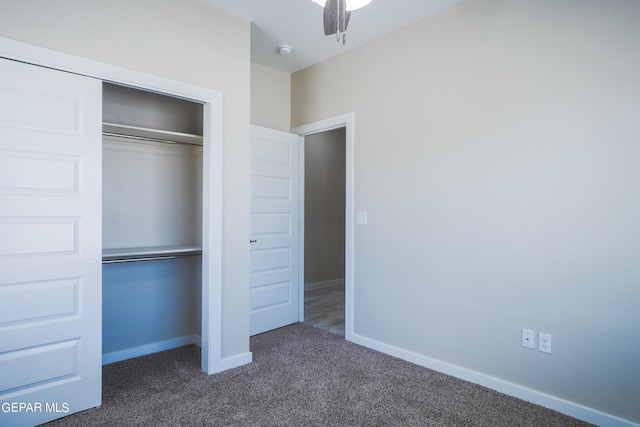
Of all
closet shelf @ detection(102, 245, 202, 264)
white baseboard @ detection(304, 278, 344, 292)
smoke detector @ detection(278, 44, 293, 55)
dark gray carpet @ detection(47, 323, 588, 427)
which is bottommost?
dark gray carpet @ detection(47, 323, 588, 427)

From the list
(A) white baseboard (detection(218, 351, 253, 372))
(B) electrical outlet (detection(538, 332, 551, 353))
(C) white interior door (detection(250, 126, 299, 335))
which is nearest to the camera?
(B) electrical outlet (detection(538, 332, 551, 353))

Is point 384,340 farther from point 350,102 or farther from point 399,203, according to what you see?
point 350,102

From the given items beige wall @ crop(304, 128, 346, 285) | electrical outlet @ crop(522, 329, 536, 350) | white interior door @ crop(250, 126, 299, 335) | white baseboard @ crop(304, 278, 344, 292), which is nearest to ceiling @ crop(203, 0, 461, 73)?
white interior door @ crop(250, 126, 299, 335)

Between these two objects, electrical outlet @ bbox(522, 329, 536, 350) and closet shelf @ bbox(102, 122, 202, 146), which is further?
closet shelf @ bbox(102, 122, 202, 146)

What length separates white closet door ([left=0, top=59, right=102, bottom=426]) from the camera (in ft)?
6.39

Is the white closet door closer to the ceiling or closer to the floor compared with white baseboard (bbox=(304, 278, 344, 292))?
closer to the ceiling

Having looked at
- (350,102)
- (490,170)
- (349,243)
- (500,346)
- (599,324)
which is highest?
(350,102)

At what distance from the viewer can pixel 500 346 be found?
248 cm

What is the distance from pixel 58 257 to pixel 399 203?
2.40m

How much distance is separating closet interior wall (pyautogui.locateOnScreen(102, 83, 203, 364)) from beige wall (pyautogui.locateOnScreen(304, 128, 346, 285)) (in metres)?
2.35

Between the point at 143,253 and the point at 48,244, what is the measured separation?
0.73 m

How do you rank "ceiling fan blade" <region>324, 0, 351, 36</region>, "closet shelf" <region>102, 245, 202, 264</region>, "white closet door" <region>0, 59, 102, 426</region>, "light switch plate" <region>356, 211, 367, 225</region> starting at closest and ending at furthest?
"ceiling fan blade" <region>324, 0, 351, 36</region>, "white closet door" <region>0, 59, 102, 426</region>, "closet shelf" <region>102, 245, 202, 264</region>, "light switch plate" <region>356, 211, 367, 225</region>

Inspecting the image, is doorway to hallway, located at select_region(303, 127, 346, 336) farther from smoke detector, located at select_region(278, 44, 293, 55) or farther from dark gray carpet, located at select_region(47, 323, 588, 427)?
dark gray carpet, located at select_region(47, 323, 588, 427)

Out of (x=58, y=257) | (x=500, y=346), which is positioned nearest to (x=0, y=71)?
(x=58, y=257)
